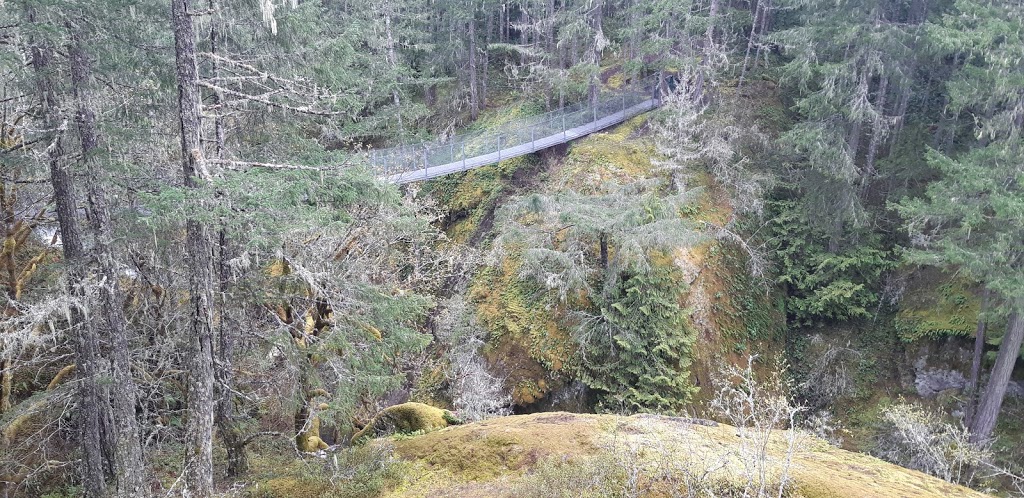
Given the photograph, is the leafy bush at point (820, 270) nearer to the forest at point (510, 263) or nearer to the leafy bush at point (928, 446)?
the forest at point (510, 263)

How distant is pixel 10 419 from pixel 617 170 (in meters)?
16.0

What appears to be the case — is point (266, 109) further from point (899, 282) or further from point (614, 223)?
point (899, 282)

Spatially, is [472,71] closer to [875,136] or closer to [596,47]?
[596,47]

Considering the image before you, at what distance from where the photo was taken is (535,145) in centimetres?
2139

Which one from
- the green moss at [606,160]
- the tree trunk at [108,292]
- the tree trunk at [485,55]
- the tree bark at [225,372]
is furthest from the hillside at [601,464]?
the tree trunk at [485,55]

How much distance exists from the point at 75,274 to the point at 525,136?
15.8 meters

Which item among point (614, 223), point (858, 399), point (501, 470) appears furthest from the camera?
point (858, 399)

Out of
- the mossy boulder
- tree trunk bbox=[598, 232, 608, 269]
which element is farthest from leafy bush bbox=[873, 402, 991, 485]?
the mossy boulder

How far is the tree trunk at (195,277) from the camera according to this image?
613 centimetres

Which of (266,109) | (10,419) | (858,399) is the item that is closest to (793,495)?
(266,109)

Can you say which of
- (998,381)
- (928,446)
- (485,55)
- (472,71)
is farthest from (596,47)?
(928,446)

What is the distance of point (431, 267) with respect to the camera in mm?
16297

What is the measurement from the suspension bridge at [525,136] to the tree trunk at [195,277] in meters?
12.3

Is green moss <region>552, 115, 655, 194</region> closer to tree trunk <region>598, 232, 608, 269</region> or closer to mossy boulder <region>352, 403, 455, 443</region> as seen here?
tree trunk <region>598, 232, 608, 269</region>
